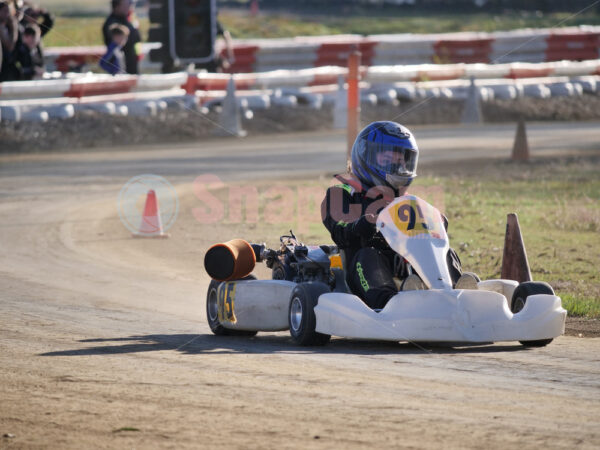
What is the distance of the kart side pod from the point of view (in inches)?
307

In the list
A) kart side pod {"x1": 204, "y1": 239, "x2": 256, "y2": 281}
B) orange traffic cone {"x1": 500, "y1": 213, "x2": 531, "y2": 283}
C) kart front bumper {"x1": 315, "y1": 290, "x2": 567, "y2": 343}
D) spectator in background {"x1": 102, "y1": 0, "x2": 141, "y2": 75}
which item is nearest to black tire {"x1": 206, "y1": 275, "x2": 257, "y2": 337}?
kart side pod {"x1": 204, "y1": 239, "x2": 256, "y2": 281}

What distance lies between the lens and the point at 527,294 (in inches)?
277

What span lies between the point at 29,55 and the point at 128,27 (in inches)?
82.1

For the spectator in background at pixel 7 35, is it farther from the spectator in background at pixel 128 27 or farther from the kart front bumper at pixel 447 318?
the kart front bumper at pixel 447 318

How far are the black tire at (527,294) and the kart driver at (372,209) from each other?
0.36 meters

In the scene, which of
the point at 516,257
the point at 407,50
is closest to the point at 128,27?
the point at 407,50

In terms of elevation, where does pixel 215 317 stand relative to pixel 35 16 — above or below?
below

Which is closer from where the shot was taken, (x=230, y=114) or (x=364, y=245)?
(x=364, y=245)

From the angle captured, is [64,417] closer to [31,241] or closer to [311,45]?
[31,241]

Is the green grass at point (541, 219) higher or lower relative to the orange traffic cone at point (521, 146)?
lower

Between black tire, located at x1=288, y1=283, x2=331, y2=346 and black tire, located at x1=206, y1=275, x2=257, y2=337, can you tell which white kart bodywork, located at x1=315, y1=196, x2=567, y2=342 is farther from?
black tire, located at x1=206, y1=275, x2=257, y2=337

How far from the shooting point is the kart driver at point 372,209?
7.12 meters

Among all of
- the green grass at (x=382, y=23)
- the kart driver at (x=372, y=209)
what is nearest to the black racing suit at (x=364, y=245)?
the kart driver at (x=372, y=209)

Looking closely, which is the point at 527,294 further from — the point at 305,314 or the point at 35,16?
the point at 35,16
